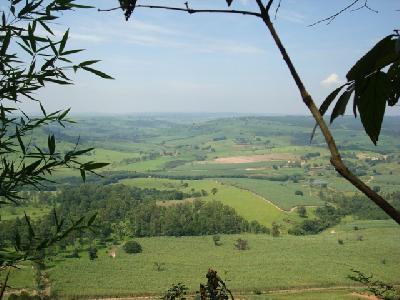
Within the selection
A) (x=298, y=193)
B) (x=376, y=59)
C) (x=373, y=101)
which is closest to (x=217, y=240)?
(x=298, y=193)

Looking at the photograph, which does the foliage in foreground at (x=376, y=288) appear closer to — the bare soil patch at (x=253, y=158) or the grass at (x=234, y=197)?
the grass at (x=234, y=197)

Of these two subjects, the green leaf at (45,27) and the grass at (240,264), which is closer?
the green leaf at (45,27)

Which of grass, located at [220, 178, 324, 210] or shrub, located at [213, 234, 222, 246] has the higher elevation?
grass, located at [220, 178, 324, 210]

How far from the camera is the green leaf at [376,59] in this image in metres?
0.75

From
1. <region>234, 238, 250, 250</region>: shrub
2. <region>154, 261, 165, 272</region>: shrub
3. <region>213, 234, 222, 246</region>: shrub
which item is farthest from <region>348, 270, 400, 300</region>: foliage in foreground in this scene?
<region>213, 234, 222, 246</region>: shrub

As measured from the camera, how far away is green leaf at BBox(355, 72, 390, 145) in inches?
33.7

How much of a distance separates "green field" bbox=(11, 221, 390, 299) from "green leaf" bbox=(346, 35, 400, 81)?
46.1 meters

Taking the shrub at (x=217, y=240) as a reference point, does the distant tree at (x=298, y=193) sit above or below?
above

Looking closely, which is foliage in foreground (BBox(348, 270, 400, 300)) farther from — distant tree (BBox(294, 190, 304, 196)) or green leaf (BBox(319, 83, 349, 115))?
distant tree (BBox(294, 190, 304, 196))

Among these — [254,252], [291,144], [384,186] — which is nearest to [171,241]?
[254,252]

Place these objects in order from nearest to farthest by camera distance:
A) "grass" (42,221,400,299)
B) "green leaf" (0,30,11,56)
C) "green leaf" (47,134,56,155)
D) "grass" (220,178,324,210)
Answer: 1. "green leaf" (47,134,56,155)
2. "green leaf" (0,30,11,56)
3. "grass" (42,221,400,299)
4. "grass" (220,178,324,210)

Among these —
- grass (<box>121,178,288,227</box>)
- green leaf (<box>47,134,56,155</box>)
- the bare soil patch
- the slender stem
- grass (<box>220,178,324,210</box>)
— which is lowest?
grass (<box>121,178,288,227</box>)

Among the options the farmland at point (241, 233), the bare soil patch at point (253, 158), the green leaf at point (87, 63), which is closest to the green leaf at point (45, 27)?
the green leaf at point (87, 63)

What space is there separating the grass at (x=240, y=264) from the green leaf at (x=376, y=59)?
46.1 metres
